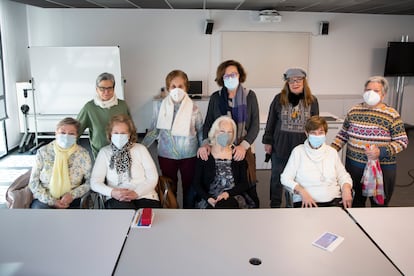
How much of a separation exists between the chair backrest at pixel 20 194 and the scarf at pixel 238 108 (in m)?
1.50

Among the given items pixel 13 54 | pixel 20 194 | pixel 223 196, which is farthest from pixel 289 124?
pixel 13 54

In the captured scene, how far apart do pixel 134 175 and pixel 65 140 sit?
20.8 inches

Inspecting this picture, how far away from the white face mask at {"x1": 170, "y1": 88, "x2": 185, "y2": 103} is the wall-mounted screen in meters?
5.88

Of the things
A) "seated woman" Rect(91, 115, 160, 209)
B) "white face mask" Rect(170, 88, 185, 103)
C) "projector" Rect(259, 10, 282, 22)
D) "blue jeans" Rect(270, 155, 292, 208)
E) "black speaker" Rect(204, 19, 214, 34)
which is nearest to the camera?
"seated woman" Rect(91, 115, 160, 209)

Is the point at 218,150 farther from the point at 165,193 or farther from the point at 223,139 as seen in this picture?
the point at 165,193

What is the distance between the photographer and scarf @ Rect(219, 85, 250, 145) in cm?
285

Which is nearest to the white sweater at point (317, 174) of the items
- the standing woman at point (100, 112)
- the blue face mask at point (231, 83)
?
the blue face mask at point (231, 83)

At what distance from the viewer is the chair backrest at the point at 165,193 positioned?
2703 millimetres

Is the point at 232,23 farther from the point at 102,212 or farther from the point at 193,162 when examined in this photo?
the point at 102,212

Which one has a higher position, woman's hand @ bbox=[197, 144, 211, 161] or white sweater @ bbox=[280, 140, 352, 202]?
woman's hand @ bbox=[197, 144, 211, 161]

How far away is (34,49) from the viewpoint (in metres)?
6.07

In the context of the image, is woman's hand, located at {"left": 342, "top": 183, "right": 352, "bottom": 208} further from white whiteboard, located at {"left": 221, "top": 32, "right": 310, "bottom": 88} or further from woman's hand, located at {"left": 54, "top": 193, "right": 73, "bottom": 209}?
white whiteboard, located at {"left": 221, "top": 32, "right": 310, "bottom": 88}

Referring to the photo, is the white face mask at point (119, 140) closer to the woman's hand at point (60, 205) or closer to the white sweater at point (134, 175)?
the white sweater at point (134, 175)

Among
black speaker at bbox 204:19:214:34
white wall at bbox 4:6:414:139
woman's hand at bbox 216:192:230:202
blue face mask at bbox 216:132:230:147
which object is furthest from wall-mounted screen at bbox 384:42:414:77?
woman's hand at bbox 216:192:230:202
